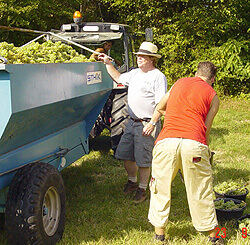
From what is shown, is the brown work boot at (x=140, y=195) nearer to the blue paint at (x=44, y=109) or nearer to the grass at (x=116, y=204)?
the grass at (x=116, y=204)

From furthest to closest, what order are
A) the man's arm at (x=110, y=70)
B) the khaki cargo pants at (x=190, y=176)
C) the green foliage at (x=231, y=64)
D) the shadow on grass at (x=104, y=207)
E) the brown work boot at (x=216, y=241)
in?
the green foliage at (x=231, y=64) → the man's arm at (x=110, y=70) → the shadow on grass at (x=104, y=207) → the brown work boot at (x=216, y=241) → the khaki cargo pants at (x=190, y=176)

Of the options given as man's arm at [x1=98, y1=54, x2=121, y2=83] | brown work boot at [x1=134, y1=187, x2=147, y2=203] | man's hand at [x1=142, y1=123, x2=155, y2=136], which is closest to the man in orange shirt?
man's hand at [x1=142, y1=123, x2=155, y2=136]

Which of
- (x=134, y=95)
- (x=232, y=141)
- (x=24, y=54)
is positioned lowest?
A: (x=232, y=141)

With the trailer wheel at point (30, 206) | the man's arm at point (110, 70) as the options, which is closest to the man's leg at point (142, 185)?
the man's arm at point (110, 70)

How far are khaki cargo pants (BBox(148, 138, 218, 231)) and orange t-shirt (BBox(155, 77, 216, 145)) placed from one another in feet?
0.23

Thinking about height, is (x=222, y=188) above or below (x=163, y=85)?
below

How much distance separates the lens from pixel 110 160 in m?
6.58

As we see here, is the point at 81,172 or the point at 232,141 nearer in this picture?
the point at 81,172

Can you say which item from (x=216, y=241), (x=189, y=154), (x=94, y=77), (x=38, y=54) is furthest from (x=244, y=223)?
(x=38, y=54)

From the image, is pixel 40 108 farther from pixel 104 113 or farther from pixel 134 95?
pixel 104 113

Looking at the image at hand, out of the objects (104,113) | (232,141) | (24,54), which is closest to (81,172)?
(104,113)

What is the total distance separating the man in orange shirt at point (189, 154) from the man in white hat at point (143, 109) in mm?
948

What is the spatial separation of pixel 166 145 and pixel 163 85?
4.09 feet

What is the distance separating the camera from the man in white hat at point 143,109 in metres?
4.60
